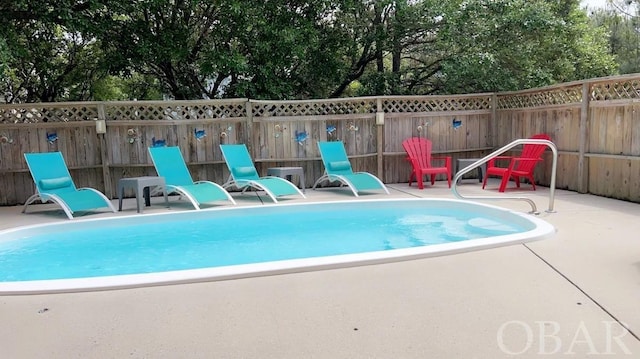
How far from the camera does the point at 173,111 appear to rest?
28.7 feet

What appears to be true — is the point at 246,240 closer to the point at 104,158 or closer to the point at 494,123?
the point at 104,158

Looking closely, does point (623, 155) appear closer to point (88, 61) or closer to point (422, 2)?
point (422, 2)

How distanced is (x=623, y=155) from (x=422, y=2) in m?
6.26

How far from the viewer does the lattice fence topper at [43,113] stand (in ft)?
25.6

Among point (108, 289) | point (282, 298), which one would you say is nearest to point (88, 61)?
point (108, 289)

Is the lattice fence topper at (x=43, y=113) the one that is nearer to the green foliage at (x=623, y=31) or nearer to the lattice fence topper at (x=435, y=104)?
the lattice fence topper at (x=435, y=104)

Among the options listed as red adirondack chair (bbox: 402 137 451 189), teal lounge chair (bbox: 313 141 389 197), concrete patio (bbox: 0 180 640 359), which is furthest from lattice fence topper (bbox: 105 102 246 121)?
concrete patio (bbox: 0 180 640 359)

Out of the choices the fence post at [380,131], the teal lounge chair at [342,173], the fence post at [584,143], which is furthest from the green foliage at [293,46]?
the fence post at [584,143]

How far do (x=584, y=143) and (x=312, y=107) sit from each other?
4809 millimetres

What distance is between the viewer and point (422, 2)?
11.3 meters

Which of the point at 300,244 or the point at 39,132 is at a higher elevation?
the point at 39,132

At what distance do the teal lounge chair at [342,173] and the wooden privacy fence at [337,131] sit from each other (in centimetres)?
66

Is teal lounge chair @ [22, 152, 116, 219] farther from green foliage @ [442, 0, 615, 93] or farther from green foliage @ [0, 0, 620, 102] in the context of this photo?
green foliage @ [442, 0, 615, 93]

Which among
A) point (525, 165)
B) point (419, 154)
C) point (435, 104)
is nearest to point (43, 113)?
point (419, 154)
